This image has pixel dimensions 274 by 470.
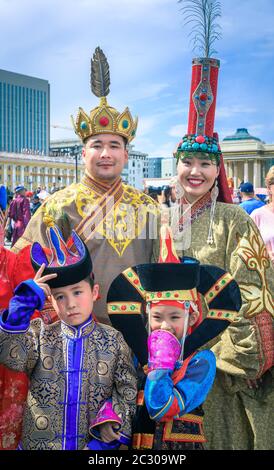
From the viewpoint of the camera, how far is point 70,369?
244 cm

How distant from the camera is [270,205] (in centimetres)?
477

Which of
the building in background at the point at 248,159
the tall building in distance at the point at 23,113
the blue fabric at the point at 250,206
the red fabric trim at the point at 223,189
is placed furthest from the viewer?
the tall building in distance at the point at 23,113

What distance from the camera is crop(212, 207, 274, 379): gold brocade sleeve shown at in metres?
2.81

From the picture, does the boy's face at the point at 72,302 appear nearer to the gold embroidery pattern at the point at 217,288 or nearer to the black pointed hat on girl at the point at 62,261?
the black pointed hat on girl at the point at 62,261

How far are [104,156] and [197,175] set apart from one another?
0.53m

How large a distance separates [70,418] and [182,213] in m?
1.35

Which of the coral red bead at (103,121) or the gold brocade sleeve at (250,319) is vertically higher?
the coral red bead at (103,121)

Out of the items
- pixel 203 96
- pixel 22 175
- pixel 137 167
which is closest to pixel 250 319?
pixel 203 96

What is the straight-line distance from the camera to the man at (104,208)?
3.17m

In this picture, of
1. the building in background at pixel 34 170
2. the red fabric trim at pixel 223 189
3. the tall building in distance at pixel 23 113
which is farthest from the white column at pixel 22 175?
the red fabric trim at pixel 223 189

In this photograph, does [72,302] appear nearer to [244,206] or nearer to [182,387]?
[182,387]

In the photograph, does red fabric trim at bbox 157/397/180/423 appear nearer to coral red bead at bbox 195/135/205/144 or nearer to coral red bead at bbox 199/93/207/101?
coral red bead at bbox 195/135/205/144

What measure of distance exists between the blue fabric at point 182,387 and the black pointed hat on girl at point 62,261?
0.52 metres

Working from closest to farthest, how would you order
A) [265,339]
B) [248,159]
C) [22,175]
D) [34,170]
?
[265,339] → [248,159] → [22,175] → [34,170]
